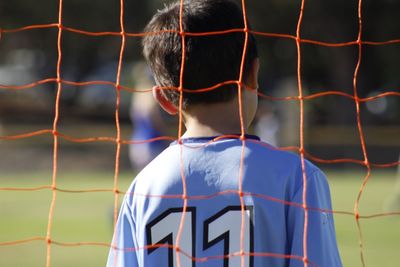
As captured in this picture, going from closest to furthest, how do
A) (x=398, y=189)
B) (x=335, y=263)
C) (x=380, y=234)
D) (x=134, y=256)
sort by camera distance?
(x=335, y=263), (x=134, y=256), (x=380, y=234), (x=398, y=189)

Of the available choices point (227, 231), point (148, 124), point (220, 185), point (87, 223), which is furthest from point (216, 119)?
point (87, 223)

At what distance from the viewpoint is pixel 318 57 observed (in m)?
29.7

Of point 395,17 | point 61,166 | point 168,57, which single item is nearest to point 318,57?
point 395,17

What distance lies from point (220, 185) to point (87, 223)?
335 inches

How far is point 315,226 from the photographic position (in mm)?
2604

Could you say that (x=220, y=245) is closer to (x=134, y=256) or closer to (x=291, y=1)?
(x=134, y=256)

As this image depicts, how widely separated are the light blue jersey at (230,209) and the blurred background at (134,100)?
8.62 m

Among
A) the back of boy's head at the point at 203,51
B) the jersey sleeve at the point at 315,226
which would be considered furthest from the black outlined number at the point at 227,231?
the back of boy's head at the point at 203,51

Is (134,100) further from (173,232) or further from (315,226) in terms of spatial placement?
(315,226)

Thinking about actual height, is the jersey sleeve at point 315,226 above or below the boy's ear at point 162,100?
below

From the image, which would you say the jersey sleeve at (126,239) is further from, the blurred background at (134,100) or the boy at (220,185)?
the blurred background at (134,100)

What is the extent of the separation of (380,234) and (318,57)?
67.2ft

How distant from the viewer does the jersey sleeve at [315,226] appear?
257 centimetres

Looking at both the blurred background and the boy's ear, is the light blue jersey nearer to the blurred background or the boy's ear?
the boy's ear
